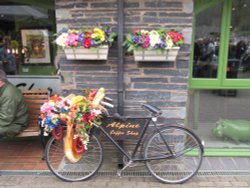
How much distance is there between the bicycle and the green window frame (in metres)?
0.82

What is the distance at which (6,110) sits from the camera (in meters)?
3.53

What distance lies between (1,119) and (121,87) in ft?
5.24

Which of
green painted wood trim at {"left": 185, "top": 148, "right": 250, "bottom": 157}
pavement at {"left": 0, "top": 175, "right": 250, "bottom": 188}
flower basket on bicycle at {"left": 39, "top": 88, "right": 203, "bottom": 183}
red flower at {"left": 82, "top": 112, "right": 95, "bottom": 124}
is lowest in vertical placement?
pavement at {"left": 0, "top": 175, "right": 250, "bottom": 188}

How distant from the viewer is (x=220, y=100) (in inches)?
159

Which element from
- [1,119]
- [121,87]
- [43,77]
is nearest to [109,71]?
[121,87]

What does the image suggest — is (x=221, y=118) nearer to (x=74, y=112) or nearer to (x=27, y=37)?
(x=74, y=112)

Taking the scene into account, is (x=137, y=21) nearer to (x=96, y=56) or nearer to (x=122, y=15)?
(x=122, y=15)

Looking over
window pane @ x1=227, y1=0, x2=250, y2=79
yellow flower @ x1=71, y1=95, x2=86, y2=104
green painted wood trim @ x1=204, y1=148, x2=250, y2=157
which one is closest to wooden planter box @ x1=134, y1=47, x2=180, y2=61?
yellow flower @ x1=71, y1=95, x2=86, y2=104

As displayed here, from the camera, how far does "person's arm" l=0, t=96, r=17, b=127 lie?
139 inches

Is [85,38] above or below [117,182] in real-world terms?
above

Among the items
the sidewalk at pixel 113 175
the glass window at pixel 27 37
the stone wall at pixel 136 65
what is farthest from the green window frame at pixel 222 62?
the glass window at pixel 27 37

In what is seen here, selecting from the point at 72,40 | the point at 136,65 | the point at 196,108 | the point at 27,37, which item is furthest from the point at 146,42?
the point at 27,37

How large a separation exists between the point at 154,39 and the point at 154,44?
0.18 feet

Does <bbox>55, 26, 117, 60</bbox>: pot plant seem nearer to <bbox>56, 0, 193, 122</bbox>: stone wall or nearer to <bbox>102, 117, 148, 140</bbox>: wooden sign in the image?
<bbox>56, 0, 193, 122</bbox>: stone wall
